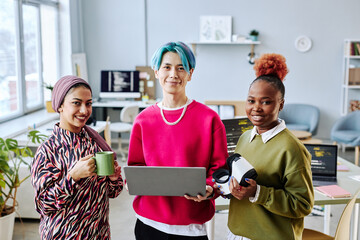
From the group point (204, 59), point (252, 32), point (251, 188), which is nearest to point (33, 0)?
point (204, 59)

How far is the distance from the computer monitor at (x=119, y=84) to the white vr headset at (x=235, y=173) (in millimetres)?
4859

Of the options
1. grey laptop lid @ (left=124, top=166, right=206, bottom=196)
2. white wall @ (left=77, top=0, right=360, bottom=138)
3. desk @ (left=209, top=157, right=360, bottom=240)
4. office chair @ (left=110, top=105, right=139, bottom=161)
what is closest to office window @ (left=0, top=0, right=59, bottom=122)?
white wall @ (left=77, top=0, right=360, bottom=138)

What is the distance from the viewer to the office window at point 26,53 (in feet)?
15.8

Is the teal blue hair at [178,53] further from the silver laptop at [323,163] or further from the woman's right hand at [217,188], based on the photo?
the silver laptop at [323,163]

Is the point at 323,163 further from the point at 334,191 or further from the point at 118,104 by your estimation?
the point at 118,104

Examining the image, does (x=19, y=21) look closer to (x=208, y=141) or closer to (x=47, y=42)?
(x=47, y=42)

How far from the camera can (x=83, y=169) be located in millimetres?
1539

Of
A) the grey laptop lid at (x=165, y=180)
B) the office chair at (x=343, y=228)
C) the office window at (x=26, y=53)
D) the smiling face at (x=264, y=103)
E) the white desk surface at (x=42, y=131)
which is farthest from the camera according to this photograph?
the office window at (x=26, y=53)

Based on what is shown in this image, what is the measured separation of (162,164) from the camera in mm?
1707

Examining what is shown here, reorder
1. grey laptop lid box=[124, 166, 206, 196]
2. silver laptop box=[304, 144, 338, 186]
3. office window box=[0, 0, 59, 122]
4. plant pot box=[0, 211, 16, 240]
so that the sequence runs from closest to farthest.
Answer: grey laptop lid box=[124, 166, 206, 196] < silver laptop box=[304, 144, 338, 186] < plant pot box=[0, 211, 16, 240] < office window box=[0, 0, 59, 122]

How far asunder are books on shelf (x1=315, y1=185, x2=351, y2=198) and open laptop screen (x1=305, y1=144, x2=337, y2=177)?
17 centimetres

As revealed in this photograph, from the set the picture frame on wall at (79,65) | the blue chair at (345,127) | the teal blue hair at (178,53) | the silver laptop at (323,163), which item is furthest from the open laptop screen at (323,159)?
the picture frame on wall at (79,65)

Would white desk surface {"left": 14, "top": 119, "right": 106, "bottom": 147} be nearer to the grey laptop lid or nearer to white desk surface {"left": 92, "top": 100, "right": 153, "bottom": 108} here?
white desk surface {"left": 92, "top": 100, "right": 153, "bottom": 108}

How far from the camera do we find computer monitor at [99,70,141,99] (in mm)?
6395
